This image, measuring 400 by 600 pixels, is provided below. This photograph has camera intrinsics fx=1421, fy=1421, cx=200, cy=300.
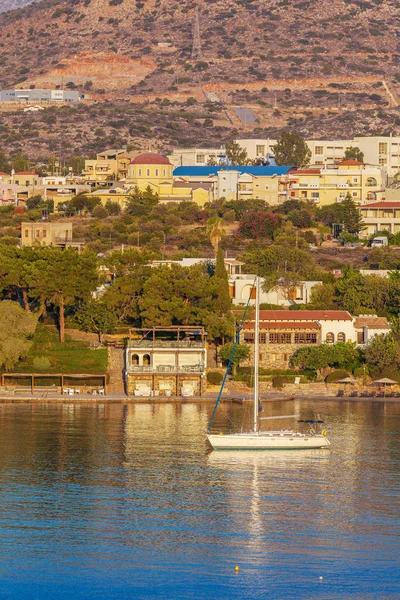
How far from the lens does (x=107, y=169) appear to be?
138 m

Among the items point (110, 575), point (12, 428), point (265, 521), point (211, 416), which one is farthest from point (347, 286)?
point (110, 575)

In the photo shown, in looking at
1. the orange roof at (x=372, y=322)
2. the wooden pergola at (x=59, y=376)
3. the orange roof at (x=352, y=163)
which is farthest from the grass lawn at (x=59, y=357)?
the orange roof at (x=352, y=163)

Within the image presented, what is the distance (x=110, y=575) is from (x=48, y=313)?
44.5 metres

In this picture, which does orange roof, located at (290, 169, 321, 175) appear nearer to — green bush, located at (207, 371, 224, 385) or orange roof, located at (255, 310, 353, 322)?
orange roof, located at (255, 310, 353, 322)

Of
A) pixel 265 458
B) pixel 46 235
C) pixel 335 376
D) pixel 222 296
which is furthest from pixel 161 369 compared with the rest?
pixel 46 235

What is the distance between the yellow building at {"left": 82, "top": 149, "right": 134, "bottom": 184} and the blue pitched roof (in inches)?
256

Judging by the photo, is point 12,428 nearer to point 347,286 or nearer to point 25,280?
point 25,280

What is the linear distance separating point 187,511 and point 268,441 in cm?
1151

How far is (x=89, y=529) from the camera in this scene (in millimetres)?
45375

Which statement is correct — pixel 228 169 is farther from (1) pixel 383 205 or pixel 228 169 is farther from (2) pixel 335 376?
(2) pixel 335 376

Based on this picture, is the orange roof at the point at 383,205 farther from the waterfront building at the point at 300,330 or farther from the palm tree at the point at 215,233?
the waterfront building at the point at 300,330

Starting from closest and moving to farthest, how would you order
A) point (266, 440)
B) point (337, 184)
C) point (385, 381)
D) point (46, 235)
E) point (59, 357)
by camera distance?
point (266, 440)
point (385, 381)
point (59, 357)
point (46, 235)
point (337, 184)

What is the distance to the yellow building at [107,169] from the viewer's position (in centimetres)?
13588

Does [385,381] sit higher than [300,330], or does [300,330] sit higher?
[300,330]
